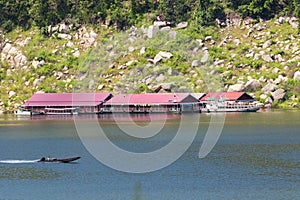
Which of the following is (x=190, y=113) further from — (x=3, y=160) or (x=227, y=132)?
(x=3, y=160)

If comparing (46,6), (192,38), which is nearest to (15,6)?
(46,6)

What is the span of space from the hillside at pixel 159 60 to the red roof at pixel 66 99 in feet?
11.8

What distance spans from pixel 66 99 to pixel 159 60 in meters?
22.7

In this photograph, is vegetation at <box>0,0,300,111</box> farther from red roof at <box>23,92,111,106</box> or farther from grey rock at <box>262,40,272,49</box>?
red roof at <box>23,92,111,106</box>

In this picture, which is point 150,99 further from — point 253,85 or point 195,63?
point 253,85

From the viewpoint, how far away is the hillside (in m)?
162

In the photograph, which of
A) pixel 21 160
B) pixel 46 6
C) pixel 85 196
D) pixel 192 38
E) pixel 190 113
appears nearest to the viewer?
pixel 85 196

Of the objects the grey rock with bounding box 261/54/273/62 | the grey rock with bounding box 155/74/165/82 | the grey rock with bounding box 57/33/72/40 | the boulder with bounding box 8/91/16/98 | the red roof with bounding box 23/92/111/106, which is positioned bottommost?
the red roof with bounding box 23/92/111/106

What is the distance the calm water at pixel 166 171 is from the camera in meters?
61.5

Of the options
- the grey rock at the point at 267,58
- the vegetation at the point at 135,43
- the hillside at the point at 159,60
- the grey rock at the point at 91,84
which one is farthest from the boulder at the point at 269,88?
the grey rock at the point at 91,84

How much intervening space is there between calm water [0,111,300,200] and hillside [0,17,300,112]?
56.6 metres

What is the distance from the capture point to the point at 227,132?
103875 mm

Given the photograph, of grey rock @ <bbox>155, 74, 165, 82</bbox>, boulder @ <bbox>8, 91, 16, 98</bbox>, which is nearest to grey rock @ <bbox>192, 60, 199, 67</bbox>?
grey rock @ <bbox>155, 74, 165, 82</bbox>

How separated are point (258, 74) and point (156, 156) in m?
83.5
